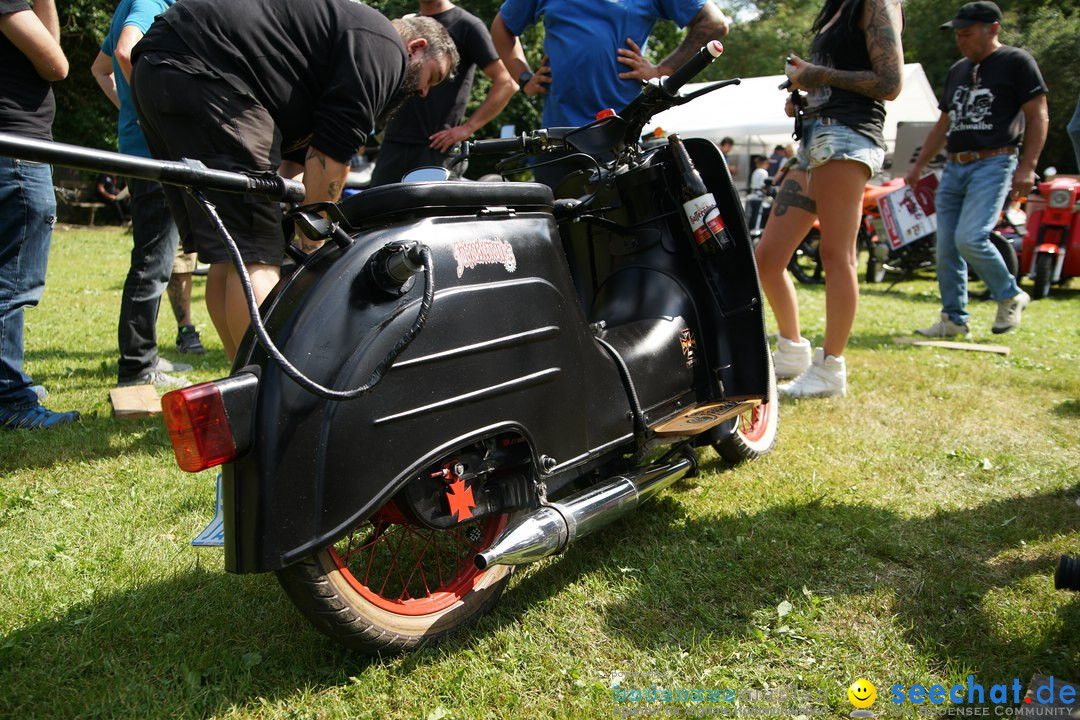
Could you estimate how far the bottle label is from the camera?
2.54 metres

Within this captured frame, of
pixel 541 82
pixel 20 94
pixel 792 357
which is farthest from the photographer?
pixel 792 357

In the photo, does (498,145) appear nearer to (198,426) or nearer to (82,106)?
(198,426)

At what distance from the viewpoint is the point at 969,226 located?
17.8ft

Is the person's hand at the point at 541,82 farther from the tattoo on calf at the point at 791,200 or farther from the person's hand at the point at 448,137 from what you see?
the tattoo on calf at the point at 791,200

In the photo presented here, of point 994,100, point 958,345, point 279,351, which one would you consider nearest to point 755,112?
point 994,100

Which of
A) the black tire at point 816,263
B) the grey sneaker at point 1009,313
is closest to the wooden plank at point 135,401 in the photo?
the grey sneaker at point 1009,313

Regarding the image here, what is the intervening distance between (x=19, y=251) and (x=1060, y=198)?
8.89 m

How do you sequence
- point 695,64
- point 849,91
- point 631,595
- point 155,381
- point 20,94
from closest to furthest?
1. point 631,595
2. point 695,64
3. point 20,94
4. point 849,91
5. point 155,381

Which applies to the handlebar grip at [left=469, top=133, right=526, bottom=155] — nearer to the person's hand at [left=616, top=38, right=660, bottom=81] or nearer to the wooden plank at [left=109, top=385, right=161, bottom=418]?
the person's hand at [left=616, top=38, right=660, bottom=81]

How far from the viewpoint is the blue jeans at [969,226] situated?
539 cm

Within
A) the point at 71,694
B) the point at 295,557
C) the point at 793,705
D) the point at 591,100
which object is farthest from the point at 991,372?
the point at 71,694

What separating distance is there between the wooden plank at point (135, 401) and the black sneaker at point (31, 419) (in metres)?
0.18

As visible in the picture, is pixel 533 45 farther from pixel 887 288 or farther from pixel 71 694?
pixel 71 694

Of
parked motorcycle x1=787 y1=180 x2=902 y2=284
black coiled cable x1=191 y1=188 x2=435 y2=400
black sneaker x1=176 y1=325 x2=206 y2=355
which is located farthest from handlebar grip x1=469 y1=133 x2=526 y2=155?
parked motorcycle x1=787 y1=180 x2=902 y2=284
